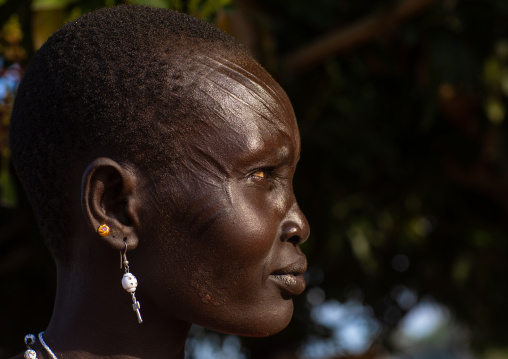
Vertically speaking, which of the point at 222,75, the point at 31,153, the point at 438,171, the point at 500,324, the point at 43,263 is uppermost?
the point at 222,75

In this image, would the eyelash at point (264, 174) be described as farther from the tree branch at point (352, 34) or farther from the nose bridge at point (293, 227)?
the tree branch at point (352, 34)

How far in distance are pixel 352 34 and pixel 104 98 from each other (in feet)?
8.60

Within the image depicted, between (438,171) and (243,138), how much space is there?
4.49 m

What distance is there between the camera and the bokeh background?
4.23 m

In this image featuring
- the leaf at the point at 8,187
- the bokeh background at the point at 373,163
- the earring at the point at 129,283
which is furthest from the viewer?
the bokeh background at the point at 373,163

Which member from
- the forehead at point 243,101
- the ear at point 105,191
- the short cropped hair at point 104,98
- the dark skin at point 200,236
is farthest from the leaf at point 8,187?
the forehead at point 243,101

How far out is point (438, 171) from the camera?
6.25 metres

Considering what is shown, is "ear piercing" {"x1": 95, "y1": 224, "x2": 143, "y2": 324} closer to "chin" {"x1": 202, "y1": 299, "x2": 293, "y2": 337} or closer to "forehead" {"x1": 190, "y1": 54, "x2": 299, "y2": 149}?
"chin" {"x1": 202, "y1": 299, "x2": 293, "y2": 337}

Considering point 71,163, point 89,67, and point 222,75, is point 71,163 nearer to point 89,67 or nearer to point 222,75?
point 89,67

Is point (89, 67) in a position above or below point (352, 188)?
above

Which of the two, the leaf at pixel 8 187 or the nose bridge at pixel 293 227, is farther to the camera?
the leaf at pixel 8 187

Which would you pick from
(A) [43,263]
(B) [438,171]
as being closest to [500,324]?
(B) [438,171]

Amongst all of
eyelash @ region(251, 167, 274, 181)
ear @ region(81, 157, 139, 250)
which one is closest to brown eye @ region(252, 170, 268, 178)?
eyelash @ region(251, 167, 274, 181)

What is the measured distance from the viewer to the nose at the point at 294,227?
6.98 feet
